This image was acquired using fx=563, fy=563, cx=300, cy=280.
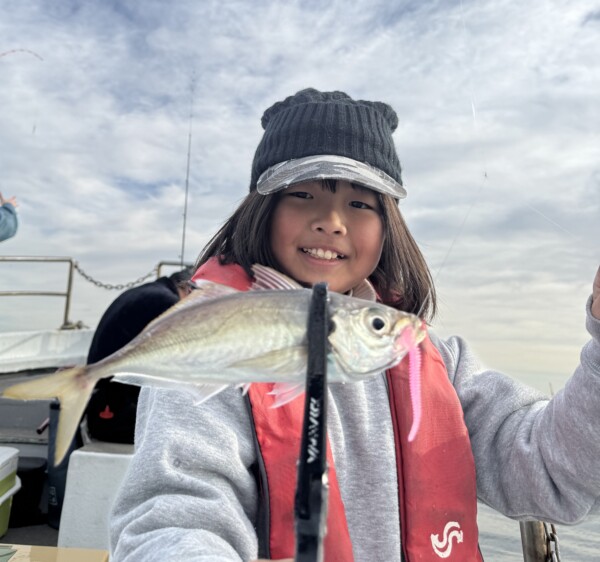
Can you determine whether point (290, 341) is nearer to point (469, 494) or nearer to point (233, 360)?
point (233, 360)

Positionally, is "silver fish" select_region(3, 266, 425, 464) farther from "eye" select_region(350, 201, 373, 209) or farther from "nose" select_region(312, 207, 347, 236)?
"eye" select_region(350, 201, 373, 209)

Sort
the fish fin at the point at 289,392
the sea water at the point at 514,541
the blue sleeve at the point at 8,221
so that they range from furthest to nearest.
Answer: the blue sleeve at the point at 8,221 < the sea water at the point at 514,541 < the fish fin at the point at 289,392

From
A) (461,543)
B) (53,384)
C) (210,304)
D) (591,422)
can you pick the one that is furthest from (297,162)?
(461,543)

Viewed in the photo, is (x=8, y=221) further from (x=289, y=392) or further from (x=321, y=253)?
(x=289, y=392)

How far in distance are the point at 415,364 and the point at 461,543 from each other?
57.7 inches

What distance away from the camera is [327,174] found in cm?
156

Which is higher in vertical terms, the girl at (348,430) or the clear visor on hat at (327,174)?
the clear visor on hat at (327,174)

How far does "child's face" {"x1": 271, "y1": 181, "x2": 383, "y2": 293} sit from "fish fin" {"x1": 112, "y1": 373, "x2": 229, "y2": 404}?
0.82 metres

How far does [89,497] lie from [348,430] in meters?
2.50

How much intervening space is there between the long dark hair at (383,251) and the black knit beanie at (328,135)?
0.11m

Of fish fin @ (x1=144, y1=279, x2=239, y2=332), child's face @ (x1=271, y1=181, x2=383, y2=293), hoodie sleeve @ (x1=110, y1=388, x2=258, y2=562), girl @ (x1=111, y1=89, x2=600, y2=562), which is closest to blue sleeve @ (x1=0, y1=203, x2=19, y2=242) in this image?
girl @ (x1=111, y1=89, x2=600, y2=562)

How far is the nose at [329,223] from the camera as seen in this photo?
168 cm

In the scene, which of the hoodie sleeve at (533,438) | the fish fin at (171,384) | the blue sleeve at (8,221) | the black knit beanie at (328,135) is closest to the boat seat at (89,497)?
the hoodie sleeve at (533,438)

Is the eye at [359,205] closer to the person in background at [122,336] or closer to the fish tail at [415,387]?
the fish tail at [415,387]
